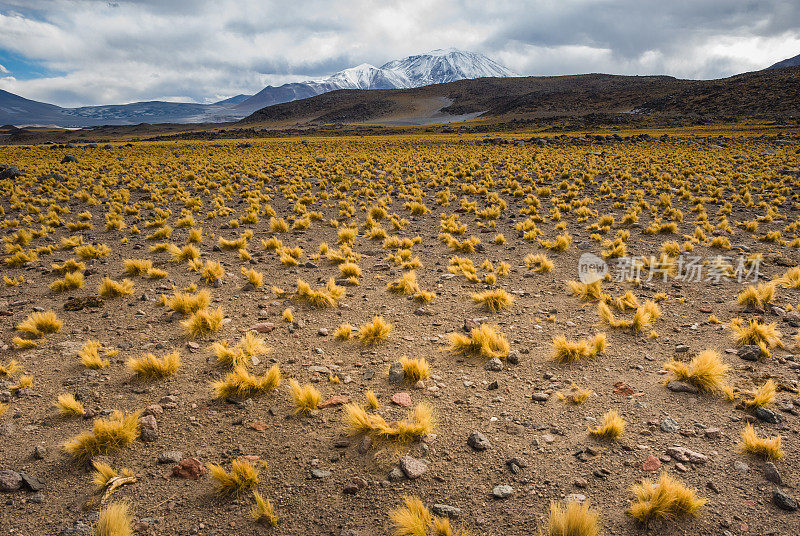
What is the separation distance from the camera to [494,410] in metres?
4.23

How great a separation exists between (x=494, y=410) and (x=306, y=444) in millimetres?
1970

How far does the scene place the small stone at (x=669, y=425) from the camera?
12.6 ft

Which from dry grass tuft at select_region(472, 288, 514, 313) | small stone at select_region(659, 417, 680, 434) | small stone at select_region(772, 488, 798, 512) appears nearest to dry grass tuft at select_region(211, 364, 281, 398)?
dry grass tuft at select_region(472, 288, 514, 313)

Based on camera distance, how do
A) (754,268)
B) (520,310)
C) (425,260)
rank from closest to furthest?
(520,310) < (754,268) < (425,260)

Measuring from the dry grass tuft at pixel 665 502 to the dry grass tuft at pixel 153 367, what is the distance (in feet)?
16.1

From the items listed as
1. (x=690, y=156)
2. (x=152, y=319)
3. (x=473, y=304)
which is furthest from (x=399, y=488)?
(x=690, y=156)

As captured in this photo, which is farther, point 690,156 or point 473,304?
point 690,156

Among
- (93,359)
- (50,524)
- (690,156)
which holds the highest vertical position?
(690,156)

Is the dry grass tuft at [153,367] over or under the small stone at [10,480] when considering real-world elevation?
over

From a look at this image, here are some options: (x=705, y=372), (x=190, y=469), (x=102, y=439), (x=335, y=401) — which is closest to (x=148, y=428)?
(x=102, y=439)

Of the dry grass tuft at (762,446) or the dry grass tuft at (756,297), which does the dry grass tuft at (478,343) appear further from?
the dry grass tuft at (756,297)

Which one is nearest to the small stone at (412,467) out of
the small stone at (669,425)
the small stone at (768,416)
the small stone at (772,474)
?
the small stone at (669,425)

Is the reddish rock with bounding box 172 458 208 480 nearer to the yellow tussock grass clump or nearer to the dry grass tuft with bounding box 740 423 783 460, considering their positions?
the yellow tussock grass clump

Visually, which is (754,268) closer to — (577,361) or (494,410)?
(577,361)
